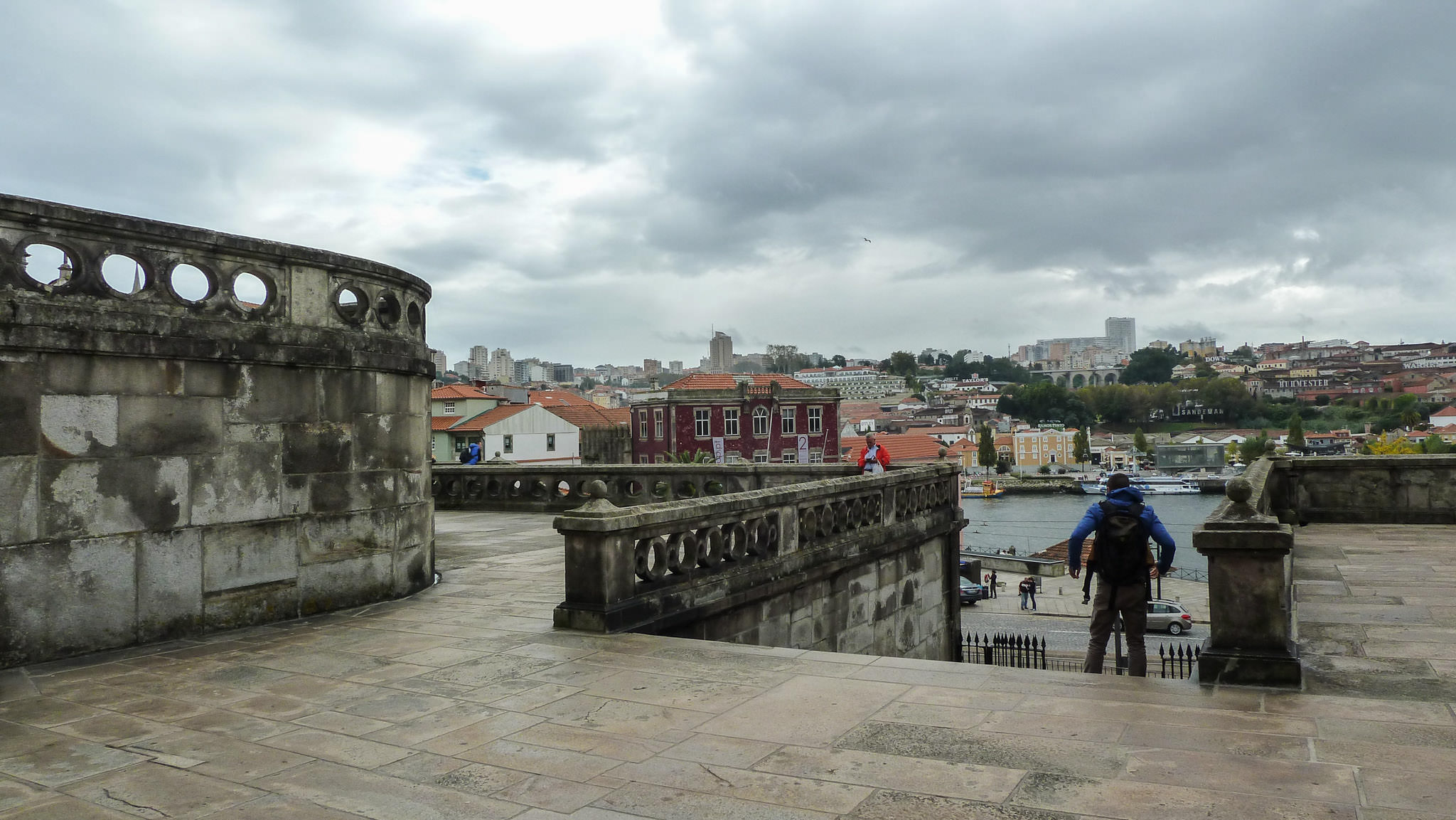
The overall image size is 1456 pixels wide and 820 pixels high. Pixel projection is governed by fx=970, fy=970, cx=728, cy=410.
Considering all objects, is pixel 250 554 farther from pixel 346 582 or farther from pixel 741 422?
pixel 741 422

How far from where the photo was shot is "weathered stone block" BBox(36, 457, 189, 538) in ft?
19.9

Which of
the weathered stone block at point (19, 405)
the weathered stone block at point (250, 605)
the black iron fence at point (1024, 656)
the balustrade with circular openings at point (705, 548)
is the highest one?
the weathered stone block at point (19, 405)

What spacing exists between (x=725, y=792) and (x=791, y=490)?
5627mm

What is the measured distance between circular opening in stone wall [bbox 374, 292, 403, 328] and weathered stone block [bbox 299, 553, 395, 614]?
1.98 meters

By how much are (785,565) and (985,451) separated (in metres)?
141

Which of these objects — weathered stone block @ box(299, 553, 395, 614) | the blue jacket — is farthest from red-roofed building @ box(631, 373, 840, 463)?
the blue jacket

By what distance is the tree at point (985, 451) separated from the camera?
144m

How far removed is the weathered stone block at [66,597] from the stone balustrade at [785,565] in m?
2.83

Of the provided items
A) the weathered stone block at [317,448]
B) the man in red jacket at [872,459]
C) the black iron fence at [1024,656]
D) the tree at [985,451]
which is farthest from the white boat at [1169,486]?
the weathered stone block at [317,448]

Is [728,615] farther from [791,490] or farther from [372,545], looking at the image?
[372,545]

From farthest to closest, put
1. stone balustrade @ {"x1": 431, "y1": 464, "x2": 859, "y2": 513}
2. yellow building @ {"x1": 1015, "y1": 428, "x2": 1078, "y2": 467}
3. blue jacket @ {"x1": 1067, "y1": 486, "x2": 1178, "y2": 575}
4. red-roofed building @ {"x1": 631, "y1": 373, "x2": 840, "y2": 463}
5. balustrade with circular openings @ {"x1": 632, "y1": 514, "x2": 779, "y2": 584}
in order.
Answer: yellow building @ {"x1": 1015, "y1": 428, "x2": 1078, "y2": 467}, red-roofed building @ {"x1": 631, "y1": 373, "x2": 840, "y2": 463}, stone balustrade @ {"x1": 431, "y1": 464, "x2": 859, "y2": 513}, balustrade with circular openings @ {"x1": 632, "y1": 514, "x2": 779, "y2": 584}, blue jacket @ {"x1": 1067, "y1": 486, "x2": 1178, "y2": 575}

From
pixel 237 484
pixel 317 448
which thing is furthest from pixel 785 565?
pixel 237 484

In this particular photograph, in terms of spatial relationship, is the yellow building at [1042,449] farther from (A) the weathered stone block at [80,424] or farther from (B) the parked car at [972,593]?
(A) the weathered stone block at [80,424]

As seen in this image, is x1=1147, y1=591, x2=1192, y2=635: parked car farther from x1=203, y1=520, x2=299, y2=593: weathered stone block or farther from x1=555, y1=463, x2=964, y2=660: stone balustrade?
x1=203, y1=520, x2=299, y2=593: weathered stone block
